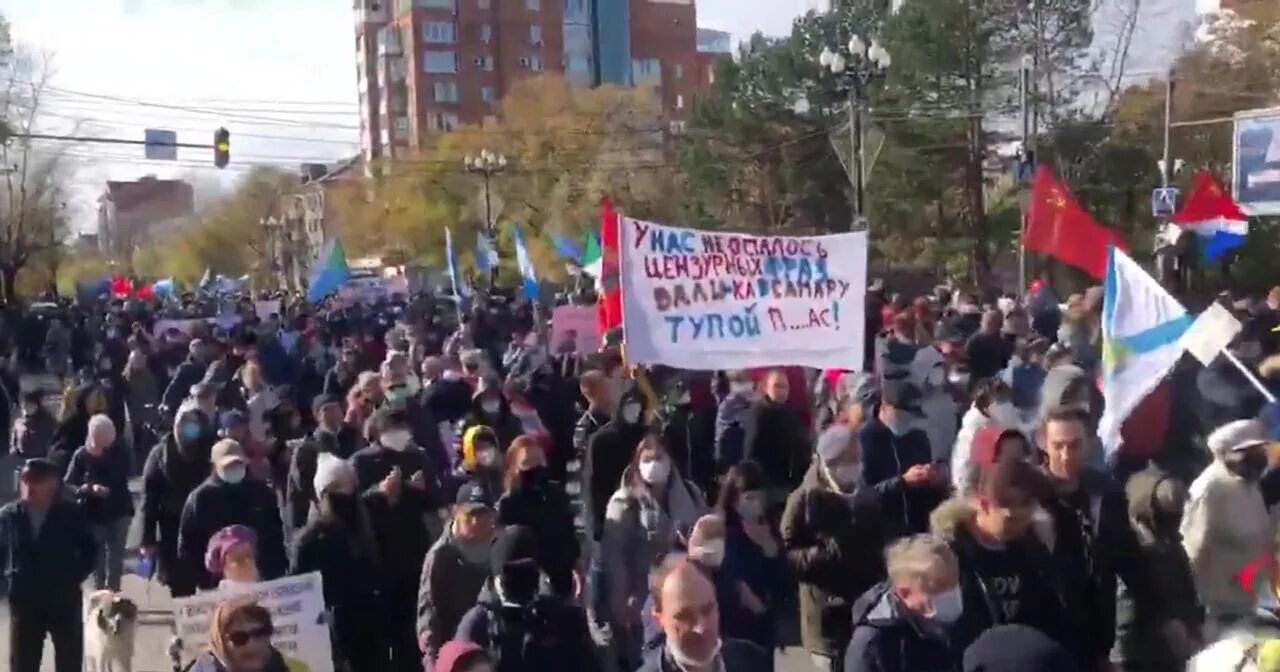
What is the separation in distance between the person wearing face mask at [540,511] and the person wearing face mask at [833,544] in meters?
1.40

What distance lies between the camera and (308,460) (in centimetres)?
872

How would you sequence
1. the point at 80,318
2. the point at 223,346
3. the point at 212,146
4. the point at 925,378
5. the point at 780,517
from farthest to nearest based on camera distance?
the point at 80,318 → the point at 212,146 → the point at 223,346 → the point at 925,378 → the point at 780,517

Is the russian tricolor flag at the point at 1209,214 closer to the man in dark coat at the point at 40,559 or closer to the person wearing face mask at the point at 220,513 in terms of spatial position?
the person wearing face mask at the point at 220,513

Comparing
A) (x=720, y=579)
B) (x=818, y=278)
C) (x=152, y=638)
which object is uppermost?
(x=818, y=278)

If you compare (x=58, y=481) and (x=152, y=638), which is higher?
(x=58, y=481)

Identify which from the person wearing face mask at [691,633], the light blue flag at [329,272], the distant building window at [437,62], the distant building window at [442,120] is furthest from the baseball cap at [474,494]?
the distant building window at [437,62]

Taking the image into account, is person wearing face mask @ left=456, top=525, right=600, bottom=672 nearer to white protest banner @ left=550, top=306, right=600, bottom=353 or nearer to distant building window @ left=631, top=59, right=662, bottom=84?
white protest banner @ left=550, top=306, right=600, bottom=353

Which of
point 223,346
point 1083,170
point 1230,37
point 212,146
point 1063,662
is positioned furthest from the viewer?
point 1230,37

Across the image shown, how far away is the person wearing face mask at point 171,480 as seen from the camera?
873cm

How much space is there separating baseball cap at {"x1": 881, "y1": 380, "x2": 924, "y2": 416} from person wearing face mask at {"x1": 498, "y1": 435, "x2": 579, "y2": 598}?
1.86 m

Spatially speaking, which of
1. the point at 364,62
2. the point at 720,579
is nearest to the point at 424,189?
the point at 364,62

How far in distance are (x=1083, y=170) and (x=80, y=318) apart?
2532 centimetres

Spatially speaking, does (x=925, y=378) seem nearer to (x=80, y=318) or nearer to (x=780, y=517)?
(x=780, y=517)

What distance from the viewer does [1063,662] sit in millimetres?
4012
